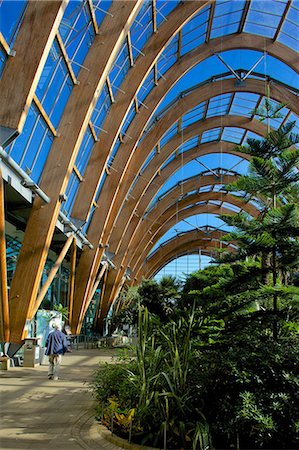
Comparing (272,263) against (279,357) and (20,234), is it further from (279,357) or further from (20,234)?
(20,234)

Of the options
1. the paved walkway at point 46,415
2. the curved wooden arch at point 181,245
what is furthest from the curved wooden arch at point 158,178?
the paved walkway at point 46,415

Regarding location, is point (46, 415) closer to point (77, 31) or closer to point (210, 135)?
point (77, 31)

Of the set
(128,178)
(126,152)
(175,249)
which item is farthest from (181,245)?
(126,152)

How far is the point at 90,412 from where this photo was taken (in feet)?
20.0

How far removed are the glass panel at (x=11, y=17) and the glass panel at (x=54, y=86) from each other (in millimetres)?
2030

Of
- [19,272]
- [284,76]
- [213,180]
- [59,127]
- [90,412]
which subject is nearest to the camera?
[90,412]

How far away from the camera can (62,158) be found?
1320 cm

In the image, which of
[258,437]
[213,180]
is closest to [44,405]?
[258,437]

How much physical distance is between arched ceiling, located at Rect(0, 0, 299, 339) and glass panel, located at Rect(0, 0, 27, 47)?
0.04m

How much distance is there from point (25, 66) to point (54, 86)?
384 centimetres

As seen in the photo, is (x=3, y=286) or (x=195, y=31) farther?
(x=195, y=31)

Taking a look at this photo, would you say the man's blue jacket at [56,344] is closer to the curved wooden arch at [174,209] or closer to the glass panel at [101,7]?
the glass panel at [101,7]

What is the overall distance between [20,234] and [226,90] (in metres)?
15.0

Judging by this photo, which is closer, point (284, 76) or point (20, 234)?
point (20, 234)
